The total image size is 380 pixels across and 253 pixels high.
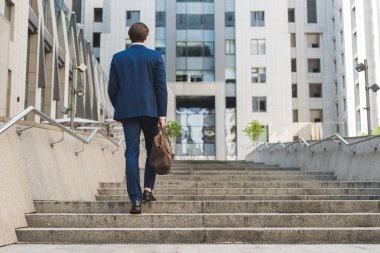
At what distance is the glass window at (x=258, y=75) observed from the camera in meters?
44.8

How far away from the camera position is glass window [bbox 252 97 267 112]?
44.2 metres

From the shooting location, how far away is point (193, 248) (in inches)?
170

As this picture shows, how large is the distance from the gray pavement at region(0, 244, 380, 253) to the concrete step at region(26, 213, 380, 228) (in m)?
0.53

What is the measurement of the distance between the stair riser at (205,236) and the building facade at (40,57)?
11207 mm

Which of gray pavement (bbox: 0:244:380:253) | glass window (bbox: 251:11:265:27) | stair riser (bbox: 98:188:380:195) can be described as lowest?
gray pavement (bbox: 0:244:380:253)

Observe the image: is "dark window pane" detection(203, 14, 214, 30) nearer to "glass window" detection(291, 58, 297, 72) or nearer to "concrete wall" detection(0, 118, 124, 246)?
"glass window" detection(291, 58, 297, 72)

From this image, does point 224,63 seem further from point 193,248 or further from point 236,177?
point 193,248

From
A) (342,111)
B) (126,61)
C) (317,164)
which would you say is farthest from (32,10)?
(342,111)

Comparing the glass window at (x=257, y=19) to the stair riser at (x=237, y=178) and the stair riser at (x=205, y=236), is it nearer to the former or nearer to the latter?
the stair riser at (x=237, y=178)

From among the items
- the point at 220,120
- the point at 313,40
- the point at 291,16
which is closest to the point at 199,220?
the point at 220,120

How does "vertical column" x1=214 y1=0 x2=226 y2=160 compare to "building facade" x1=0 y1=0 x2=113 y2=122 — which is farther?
"vertical column" x1=214 y1=0 x2=226 y2=160

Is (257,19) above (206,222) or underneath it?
above

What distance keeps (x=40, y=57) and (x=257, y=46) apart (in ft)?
88.3

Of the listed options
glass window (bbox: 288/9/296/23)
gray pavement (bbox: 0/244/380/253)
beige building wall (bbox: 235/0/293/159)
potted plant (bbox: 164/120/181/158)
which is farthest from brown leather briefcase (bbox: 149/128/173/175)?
glass window (bbox: 288/9/296/23)
